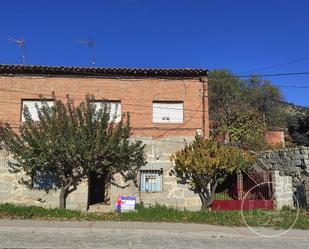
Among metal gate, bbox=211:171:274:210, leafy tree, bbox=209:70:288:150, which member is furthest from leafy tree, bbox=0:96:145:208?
leafy tree, bbox=209:70:288:150

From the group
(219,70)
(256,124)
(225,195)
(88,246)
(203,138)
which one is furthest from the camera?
(219,70)

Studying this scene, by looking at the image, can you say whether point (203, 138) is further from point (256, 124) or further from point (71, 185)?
point (256, 124)

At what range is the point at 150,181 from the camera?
18094 mm

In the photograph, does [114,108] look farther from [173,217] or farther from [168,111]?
[173,217]

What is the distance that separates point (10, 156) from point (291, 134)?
88.6ft

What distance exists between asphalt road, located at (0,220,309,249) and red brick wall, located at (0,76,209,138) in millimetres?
5528

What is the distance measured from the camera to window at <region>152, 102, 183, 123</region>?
727 inches

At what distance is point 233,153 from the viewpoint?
1734cm

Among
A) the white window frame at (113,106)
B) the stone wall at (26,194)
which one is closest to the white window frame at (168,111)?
the white window frame at (113,106)

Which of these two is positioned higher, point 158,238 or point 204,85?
point 204,85

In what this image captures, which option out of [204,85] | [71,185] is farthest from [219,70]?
[71,185]

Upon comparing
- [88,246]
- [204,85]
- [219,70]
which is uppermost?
[219,70]

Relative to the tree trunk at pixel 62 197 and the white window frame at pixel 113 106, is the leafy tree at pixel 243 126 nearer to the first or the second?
the white window frame at pixel 113 106

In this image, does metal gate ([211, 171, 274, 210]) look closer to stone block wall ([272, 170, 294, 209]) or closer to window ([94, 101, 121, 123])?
stone block wall ([272, 170, 294, 209])
